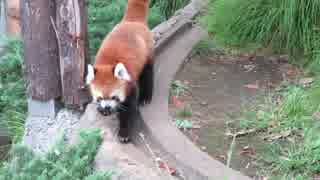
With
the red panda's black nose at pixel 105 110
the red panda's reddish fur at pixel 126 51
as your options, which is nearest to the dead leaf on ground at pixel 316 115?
the red panda's reddish fur at pixel 126 51

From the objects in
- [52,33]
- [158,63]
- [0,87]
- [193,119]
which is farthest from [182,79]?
[0,87]

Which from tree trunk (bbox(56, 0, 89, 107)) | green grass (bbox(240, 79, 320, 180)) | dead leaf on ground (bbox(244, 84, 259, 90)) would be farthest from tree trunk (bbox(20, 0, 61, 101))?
green grass (bbox(240, 79, 320, 180))

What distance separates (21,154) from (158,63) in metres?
2.24

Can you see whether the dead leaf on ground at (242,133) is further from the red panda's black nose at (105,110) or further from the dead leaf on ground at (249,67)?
the dead leaf on ground at (249,67)

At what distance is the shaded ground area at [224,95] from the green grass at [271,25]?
17 centimetres

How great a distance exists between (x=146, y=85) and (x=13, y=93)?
5.93 ft

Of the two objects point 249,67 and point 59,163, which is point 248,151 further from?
point 249,67

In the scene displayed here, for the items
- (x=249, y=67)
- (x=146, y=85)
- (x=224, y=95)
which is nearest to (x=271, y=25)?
(x=249, y=67)

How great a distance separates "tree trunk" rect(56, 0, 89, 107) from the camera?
5102 millimetres

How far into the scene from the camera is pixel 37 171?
11.6 feet

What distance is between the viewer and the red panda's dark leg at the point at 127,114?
15.1ft

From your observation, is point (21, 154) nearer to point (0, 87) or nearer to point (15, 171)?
Answer: point (15, 171)

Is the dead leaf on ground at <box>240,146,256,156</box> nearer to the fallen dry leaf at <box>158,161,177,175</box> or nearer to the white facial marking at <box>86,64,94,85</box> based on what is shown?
the fallen dry leaf at <box>158,161,177,175</box>

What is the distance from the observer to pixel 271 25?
18.9 ft
